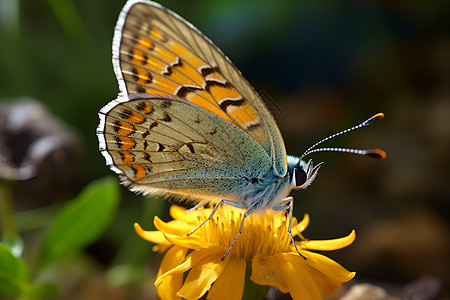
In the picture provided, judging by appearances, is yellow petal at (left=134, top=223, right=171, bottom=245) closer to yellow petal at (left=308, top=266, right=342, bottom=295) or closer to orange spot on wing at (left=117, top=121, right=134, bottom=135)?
orange spot on wing at (left=117, top=121, right=134, bottom=135)

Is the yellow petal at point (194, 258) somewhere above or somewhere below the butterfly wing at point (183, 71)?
below

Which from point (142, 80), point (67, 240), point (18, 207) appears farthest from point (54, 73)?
point (142, 80)

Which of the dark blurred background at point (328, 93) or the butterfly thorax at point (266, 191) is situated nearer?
the butterfly thorax at point (266, 191)

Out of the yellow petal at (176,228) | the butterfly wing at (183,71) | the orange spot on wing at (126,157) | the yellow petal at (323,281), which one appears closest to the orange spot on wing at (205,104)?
the butterfly wing at (183,71)

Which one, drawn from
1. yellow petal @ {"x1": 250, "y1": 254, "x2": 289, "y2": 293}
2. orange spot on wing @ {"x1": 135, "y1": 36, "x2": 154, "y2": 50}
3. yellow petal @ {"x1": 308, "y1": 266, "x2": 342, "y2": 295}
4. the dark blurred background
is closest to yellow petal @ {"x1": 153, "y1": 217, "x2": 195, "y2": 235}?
yellow petal @ {"x1": 250, "y1": 254, "x2": 289, "y2": 293}

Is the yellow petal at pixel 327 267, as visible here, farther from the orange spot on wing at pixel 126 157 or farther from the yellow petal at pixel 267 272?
the orange spot on wing at pixel 126 157
